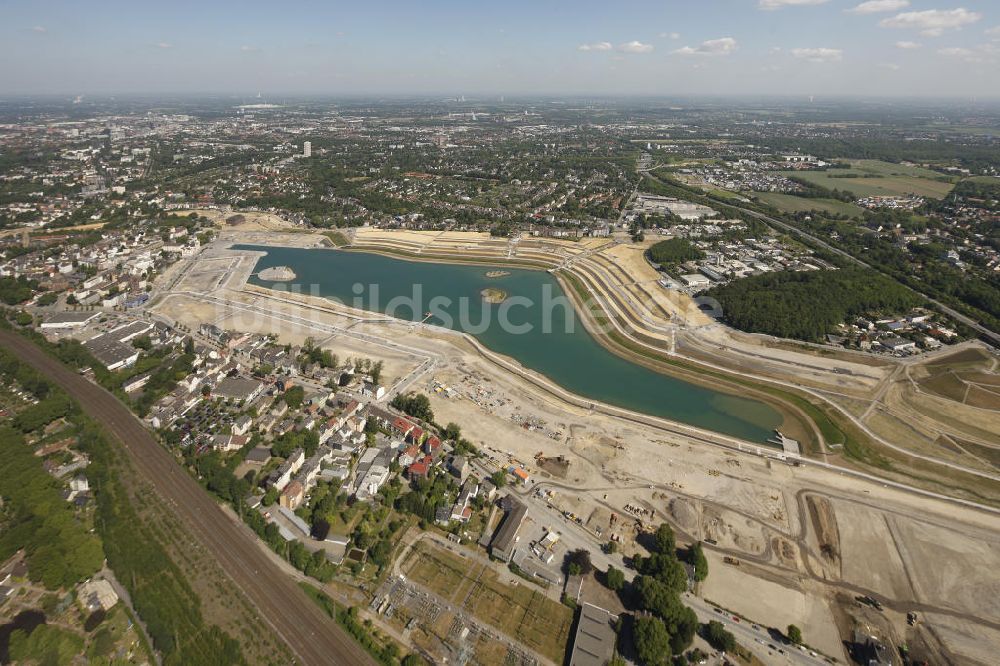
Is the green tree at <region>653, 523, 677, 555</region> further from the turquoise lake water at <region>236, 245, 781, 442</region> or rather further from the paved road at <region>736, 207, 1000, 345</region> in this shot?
the paved road at <region>736, 207, 1000, 345</region>

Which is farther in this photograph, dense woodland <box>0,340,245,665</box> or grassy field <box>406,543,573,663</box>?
grassy field <box>406,543,573,663</box>

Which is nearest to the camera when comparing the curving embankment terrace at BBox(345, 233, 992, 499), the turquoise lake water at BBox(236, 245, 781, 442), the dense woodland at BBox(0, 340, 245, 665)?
the dense woodland at BBox(0, 340, 245, 665)

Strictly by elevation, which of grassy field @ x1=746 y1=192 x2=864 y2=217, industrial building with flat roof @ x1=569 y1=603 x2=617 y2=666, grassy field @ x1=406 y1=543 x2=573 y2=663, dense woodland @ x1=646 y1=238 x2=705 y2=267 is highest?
grassy field @ x1=746 y1=192 x2=864 y2=217

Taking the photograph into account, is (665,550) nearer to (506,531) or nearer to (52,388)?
(506,531)

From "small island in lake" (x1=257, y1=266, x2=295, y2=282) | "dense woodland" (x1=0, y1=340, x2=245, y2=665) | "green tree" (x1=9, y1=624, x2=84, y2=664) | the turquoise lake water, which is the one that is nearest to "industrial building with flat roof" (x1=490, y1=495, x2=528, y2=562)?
"dense woodland" (x1=0, y1=340, x2=245, y2=665)

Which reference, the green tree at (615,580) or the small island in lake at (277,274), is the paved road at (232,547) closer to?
the green tree at (615,580)

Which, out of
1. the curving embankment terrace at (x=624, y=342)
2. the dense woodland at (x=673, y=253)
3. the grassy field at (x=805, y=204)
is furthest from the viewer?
the grassy field at (x=805, y=204)

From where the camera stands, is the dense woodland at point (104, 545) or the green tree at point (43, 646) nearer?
the green tree at point (43, 646)

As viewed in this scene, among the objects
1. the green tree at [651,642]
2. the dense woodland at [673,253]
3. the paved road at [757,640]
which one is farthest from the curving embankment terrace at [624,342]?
the green tree at [651,642]
